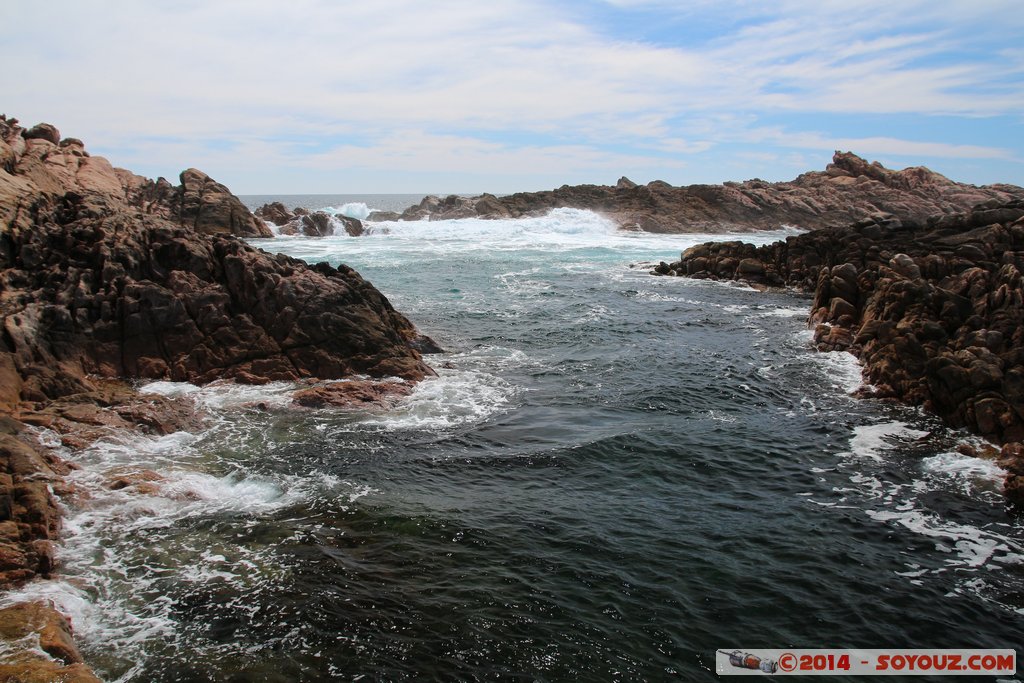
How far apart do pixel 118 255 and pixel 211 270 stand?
2.50 meters

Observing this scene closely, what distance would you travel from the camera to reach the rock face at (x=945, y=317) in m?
16.0

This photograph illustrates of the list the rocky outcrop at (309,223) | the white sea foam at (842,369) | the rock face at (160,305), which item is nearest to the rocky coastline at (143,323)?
the rock face at (160,305)

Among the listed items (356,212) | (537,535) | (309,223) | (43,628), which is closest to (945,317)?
(537,535)

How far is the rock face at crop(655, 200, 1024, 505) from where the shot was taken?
16.0 meters

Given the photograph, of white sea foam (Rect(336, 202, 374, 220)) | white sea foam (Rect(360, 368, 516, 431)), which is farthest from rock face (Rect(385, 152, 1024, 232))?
white sea foam (Rect(360, 368, 516, 431))

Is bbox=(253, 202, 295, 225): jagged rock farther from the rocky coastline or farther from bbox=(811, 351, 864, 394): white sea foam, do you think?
bbox=(811, 351, 864, 394): white sea foam

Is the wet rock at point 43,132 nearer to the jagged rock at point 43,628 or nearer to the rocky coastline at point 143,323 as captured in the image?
the rocky coastline at point 143,323

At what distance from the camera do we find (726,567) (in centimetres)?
1056

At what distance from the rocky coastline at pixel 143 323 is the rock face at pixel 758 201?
215 feet

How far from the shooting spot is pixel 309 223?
7000 cm

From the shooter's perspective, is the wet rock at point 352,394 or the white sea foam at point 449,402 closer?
the white sea foam at point 449,402

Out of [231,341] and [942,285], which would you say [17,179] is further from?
[942,285]

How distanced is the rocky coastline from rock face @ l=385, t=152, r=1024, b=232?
215 feet

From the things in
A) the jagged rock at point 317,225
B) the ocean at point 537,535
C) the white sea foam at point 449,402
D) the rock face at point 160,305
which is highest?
the jagged rock at point 317,225
